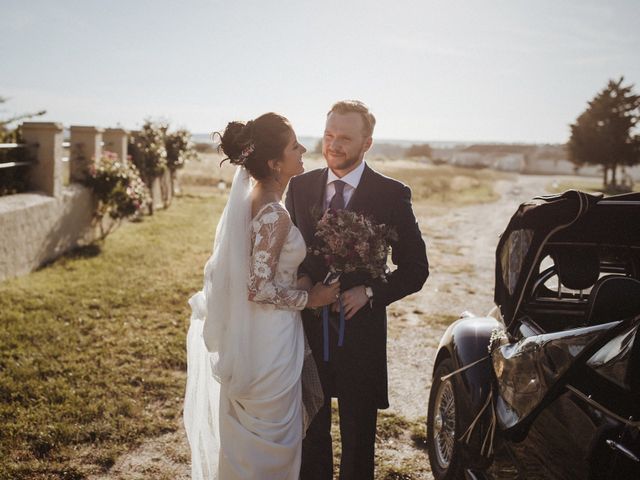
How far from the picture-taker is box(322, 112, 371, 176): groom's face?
3254 mm

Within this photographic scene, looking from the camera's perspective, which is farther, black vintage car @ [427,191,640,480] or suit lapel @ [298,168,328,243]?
suit lapel @ [298,168,328,243]

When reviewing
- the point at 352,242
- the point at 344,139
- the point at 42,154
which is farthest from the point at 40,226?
the point at 352,242

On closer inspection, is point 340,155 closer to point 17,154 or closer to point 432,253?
point 17,154

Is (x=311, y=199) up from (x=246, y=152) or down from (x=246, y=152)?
down

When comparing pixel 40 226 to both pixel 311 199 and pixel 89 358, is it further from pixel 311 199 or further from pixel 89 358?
pixel 311 199

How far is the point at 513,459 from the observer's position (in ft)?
8.57

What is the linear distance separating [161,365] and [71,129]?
27.7 feet

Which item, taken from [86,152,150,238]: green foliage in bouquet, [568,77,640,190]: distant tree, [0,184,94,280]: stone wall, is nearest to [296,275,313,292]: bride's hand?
[0,184,94,280]: stone wall

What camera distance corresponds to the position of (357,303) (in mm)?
3160

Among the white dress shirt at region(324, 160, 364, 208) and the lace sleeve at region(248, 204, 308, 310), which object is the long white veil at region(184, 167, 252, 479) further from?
the white dress shirt at region(324, 160, 364, 208)

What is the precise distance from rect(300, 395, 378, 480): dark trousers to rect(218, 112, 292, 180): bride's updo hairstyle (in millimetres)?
1448

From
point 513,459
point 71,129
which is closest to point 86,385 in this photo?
point 513,459

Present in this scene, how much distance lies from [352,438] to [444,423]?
997 mm

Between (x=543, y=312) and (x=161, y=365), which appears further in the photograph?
(x=161, y=365)
